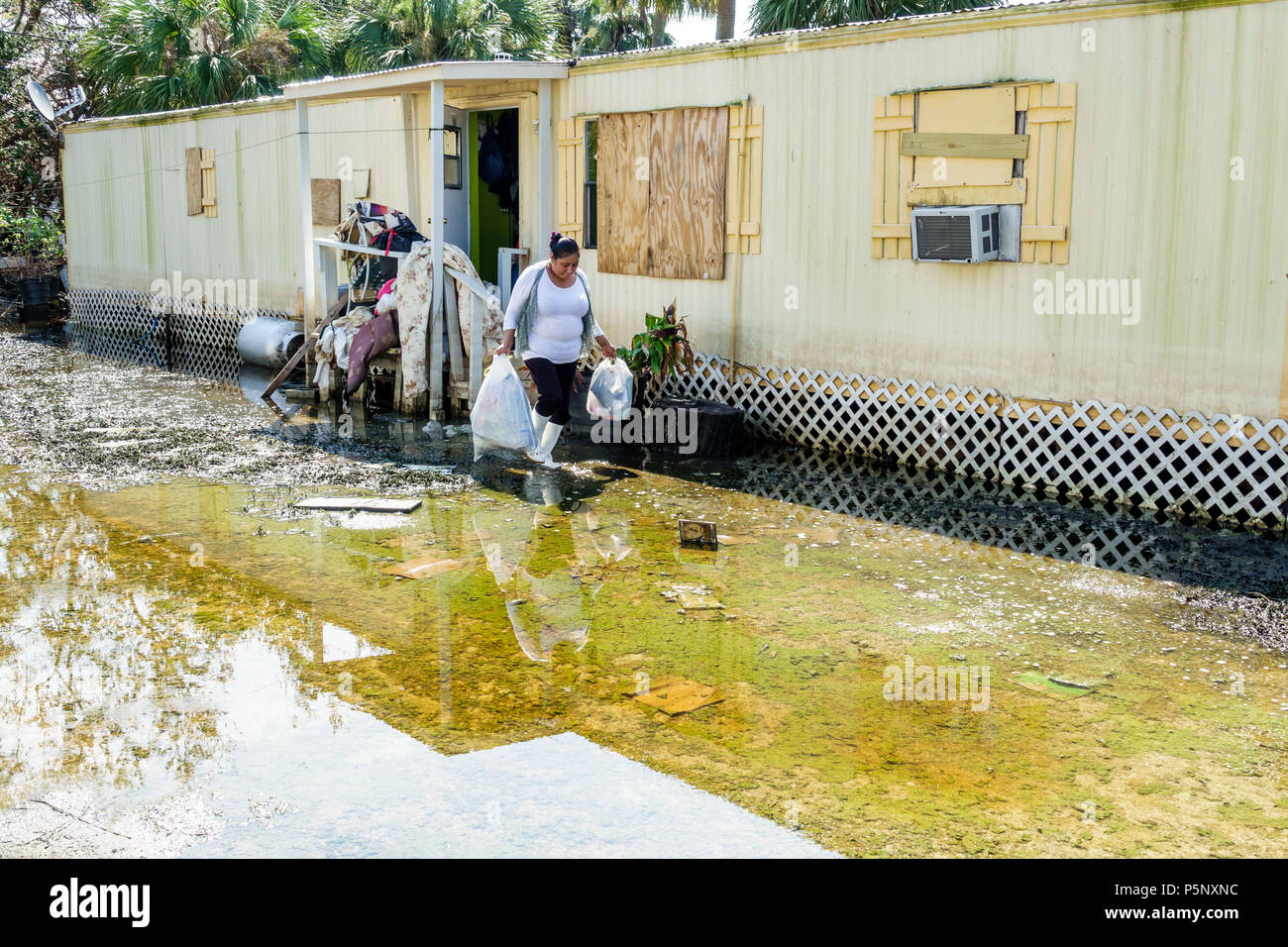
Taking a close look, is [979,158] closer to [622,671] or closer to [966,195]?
[966,195]

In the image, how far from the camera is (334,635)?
5.53 m

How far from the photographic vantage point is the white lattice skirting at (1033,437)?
766cm

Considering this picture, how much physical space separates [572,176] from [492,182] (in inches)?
63.9

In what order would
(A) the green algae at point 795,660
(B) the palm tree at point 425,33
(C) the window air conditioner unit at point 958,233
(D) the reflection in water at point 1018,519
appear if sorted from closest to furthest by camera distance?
(A) the green algae at point 795,660, (D) the reflection in water at point 1018,519, (C) the window air conditioner unit at point 958,233, (B) the palm tree at point 425,33

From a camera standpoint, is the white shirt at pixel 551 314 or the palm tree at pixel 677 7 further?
the palm tree at pixel 677 7

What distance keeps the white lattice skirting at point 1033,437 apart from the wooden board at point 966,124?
156cm

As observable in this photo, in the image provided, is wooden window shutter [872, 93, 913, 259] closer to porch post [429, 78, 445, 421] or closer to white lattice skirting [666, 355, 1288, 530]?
white lattice skirting [666, 355, 1288, 530]

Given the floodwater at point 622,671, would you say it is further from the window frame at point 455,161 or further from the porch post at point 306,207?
the window frame at point 455,161

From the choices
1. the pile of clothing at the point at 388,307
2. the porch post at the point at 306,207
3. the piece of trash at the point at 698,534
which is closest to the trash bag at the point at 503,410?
the pile of clothing at the point at 388,307

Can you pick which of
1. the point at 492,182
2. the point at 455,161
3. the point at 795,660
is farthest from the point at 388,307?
the point at 795,660

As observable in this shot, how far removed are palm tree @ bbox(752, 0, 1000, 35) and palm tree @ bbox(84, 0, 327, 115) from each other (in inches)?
333

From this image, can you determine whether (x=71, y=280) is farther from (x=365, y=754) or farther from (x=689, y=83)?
(x=365, y=754)

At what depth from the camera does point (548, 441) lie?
9.43 m
